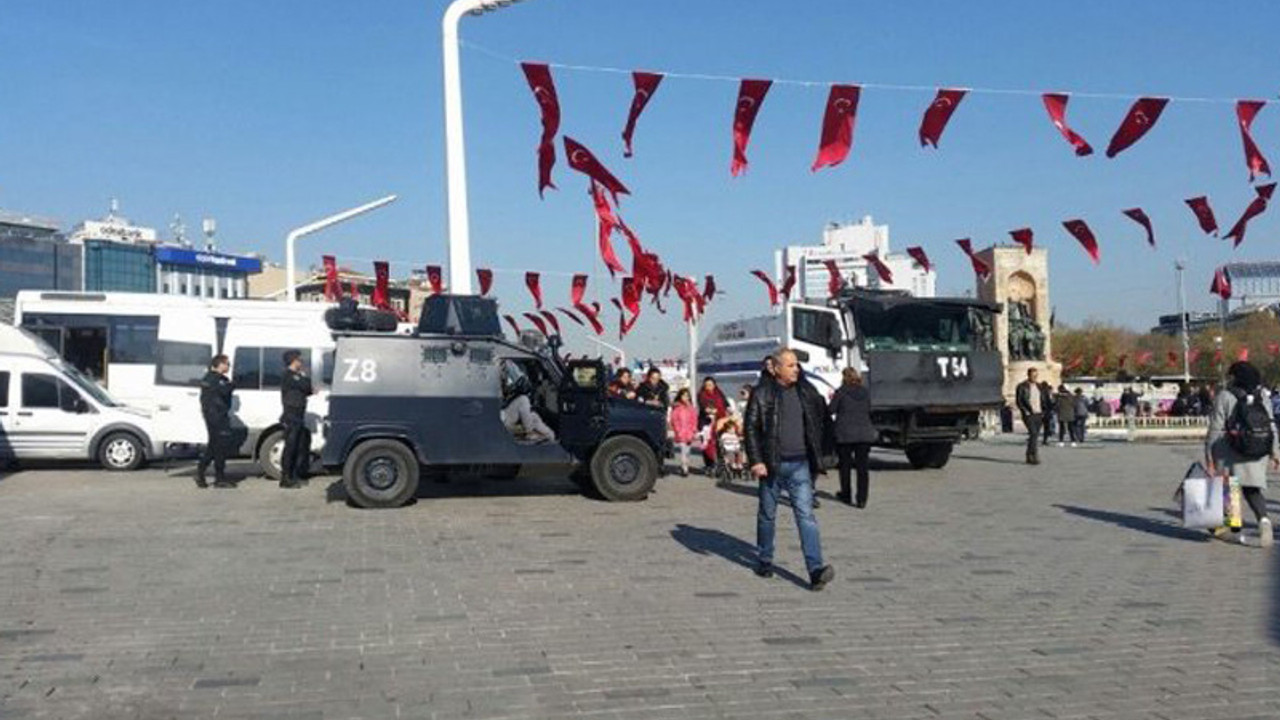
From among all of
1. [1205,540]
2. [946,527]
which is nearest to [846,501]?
[946,527]

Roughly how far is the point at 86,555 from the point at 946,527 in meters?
7.97

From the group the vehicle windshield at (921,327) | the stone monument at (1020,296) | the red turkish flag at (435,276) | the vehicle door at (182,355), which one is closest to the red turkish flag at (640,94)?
the vehicle windshield at (921,327)

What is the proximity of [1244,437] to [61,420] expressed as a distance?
17082 millimetres

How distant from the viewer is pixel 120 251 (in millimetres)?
121125

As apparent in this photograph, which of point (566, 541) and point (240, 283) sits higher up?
point (240, 283)

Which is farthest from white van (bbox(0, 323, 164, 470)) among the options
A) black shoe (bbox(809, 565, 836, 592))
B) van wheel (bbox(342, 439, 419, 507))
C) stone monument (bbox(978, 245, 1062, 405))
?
stone monument (bbox(978, 245, 1062, 405))

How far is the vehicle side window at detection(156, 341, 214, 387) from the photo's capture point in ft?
61.9

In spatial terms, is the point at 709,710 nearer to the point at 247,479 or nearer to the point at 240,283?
the point at 247,479

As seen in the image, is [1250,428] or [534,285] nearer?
[1250,428]

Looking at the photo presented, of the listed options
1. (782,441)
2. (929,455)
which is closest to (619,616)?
(782,441)

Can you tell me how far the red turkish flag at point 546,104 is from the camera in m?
14.7

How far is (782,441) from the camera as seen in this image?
831 cm

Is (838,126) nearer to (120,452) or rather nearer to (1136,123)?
(1136,123)

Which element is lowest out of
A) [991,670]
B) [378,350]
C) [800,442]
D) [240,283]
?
[991,670]
